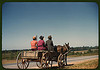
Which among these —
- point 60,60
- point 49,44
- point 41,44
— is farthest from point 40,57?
point 60,60

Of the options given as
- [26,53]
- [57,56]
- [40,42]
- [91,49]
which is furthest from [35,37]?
[91,49]

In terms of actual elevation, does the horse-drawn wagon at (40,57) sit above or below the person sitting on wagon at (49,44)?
below

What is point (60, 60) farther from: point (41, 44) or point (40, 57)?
point (41, 44)

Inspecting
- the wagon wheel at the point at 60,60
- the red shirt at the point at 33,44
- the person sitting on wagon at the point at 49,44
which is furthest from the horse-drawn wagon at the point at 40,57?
the red shirt at the point at 33,44

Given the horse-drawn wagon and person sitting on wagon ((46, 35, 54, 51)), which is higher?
person sitting on wagon ((46, 35, 54, 51))

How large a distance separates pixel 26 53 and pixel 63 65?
10.3 feet

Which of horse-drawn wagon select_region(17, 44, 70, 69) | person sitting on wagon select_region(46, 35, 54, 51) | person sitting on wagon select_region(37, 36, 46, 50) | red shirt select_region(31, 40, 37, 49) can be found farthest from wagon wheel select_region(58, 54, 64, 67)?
red shirt select_region(31, 40, 37, 49)

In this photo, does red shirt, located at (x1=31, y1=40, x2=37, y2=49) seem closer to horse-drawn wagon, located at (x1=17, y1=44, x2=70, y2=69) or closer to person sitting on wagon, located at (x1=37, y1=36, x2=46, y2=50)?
person sitting on wagon, located at (x1=37, y1=36, x2=46, y2=50)

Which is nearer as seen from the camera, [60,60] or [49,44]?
[49,44]

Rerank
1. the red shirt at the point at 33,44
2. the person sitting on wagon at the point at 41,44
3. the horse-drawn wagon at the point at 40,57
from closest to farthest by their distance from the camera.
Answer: the horse-drawn wagon at the point at 40,57, the person sitting on wagon at the point at 41,44, the red shirt at the point at 33,44

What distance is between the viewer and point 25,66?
35.1 ft

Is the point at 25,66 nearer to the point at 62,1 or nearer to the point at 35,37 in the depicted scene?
the point at 35,37

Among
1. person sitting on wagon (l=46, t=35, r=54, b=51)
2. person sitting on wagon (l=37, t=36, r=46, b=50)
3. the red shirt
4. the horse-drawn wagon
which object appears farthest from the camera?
person sitting on wagon (l=46, t=35, r=54, b=51)

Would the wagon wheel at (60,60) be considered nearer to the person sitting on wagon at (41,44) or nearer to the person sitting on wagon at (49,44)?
the person sitting on wagon at (49,44)
